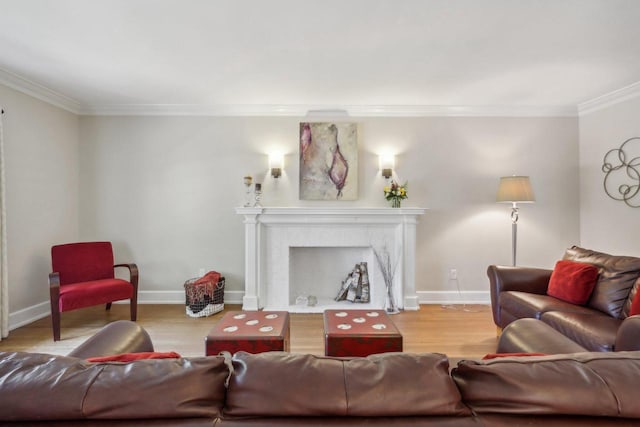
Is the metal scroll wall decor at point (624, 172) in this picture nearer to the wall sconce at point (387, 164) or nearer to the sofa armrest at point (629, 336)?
the wall sconce at point (387, 164)

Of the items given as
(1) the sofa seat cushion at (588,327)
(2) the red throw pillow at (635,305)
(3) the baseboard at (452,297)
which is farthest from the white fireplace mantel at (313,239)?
(2) the red throw pillow at (635,305)

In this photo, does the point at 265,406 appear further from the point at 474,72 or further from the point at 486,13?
the point at 474,72

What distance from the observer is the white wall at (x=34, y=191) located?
128 inches

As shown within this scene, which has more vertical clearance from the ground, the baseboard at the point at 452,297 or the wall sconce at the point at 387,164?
the wall sconce at the point at 387,164

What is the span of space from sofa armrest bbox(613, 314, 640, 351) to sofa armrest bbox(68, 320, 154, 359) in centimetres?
238

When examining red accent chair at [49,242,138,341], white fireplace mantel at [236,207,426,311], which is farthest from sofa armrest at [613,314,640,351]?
red accent chair at [49,242,138,341]

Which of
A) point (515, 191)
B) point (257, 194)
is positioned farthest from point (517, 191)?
point (257, 194)

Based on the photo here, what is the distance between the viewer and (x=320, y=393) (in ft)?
2.61

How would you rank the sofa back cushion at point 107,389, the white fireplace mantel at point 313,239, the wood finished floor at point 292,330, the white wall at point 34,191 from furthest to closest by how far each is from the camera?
the white fireplace mantel at point 313,239 → the white wall at point 34,191 → the wood finished floor at point 292,330 → the sofa back cushion at point 107,389

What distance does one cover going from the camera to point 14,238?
3279 mm

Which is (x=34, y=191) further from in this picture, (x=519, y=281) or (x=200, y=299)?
(x=519, y=281)

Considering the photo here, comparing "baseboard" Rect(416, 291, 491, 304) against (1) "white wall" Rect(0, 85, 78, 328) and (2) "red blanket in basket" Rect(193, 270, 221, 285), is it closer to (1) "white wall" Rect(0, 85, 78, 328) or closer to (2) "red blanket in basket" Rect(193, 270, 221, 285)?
(2) "red blanket in basket" Rect(193, 270, 221, 285)

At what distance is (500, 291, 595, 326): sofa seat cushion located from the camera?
2484 mm

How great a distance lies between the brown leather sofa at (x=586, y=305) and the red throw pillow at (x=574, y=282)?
0.16 ft
